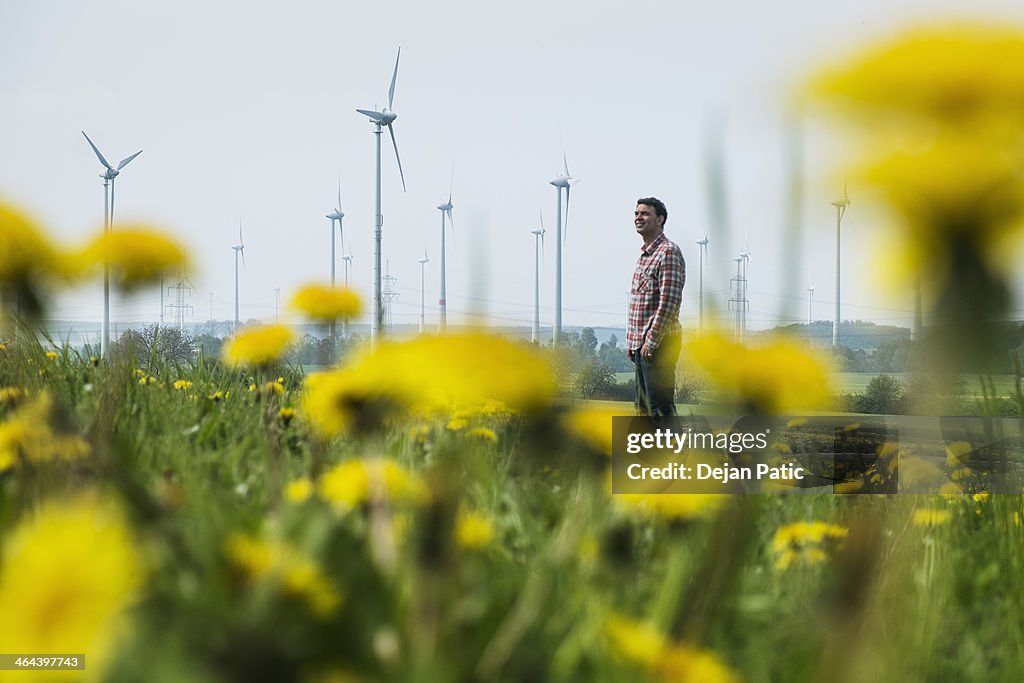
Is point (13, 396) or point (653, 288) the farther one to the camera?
point (653, 288)

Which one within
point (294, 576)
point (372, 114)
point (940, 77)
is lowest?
point (294, 576)

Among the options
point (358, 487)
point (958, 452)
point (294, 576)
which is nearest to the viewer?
point (294, 576)

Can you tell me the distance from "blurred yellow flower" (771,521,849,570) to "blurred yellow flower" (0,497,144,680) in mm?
1463

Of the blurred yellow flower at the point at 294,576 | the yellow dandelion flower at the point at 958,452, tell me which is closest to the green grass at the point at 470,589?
the blurred yellow flower at the point at 294,576

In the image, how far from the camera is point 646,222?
537 centimetres

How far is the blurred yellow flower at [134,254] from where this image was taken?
3.56 ft

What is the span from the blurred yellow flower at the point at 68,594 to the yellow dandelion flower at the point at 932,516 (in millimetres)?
1697

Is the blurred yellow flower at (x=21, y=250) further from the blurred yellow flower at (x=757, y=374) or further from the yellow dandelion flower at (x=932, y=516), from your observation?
the yellow dandelion flower at (x=932, y=516)

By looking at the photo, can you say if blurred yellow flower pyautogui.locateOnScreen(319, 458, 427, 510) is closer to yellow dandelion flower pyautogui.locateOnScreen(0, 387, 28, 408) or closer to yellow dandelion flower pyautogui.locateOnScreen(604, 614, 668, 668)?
yellow dandelion flower pyautogui.locateOnScreen(604, 614, 668, 668)

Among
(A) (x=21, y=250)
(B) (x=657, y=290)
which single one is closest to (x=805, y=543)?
(A) (x=21, y=250)

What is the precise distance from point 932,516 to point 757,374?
1.65 meters

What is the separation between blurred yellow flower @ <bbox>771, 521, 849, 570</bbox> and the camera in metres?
1.74

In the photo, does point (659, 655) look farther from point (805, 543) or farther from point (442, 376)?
point (805, 543)

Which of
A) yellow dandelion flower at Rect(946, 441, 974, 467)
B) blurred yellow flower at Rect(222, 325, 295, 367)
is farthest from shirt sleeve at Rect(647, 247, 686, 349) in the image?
blurred yellow flower at Rect(222, 325, 295, 367)
